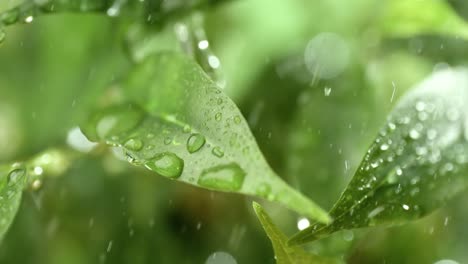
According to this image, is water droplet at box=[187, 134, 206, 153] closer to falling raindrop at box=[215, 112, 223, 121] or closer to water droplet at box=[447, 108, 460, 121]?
falling raindrop at box=[215, 112, 223, 121]

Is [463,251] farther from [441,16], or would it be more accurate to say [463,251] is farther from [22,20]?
[22,20]

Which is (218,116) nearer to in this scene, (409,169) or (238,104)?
(409,169)

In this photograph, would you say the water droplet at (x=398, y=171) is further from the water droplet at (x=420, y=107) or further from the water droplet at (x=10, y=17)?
the water droplet at (x=10, y=17)

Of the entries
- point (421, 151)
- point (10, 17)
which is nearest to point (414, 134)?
point (421, 151)

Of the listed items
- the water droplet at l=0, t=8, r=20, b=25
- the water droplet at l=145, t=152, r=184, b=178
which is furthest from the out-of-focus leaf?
the water droplet at l=145, t=152, r=184, b=178

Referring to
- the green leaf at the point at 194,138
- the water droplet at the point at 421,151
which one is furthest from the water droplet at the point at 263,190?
the water droplet at the point at 421,151

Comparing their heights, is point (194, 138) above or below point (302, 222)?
above

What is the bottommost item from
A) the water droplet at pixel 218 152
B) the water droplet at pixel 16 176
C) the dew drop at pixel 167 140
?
the water droplet at pixel 16 176
